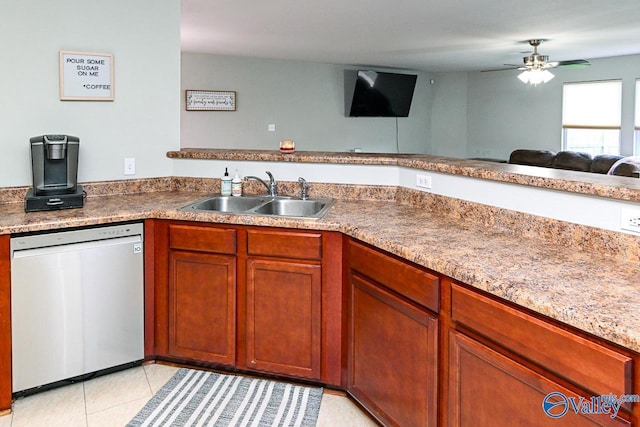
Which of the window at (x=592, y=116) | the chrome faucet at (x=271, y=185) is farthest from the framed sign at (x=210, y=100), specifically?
the window at (x=592, y=116)

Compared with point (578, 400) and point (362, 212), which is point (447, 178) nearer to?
point (362, 212)

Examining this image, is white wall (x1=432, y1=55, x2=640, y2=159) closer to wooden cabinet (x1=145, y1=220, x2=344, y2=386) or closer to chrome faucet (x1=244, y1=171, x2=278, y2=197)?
chrome faucet (x1=244, y1=171, x2=278, y2=197)

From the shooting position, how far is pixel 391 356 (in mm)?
2100

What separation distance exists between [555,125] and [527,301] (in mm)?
8434

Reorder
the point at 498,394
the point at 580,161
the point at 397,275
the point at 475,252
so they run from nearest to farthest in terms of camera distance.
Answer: the point at 498,394
the point at 475,252
the point at 397,275
the point at 580,161

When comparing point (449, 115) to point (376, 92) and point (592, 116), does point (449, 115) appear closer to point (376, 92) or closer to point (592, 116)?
point (376, 92)

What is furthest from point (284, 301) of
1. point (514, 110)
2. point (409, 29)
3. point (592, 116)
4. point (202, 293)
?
point (514, 110)

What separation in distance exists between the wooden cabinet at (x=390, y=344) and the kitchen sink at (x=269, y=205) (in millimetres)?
712

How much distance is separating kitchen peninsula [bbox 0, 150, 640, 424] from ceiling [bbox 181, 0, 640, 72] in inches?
81.0

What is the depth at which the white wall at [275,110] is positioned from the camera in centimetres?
753

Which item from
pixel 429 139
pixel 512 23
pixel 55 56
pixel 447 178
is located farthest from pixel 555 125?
pixel 55 56

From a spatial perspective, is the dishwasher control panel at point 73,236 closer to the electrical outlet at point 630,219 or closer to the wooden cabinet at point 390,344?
the wooden cabinet at point 390,344

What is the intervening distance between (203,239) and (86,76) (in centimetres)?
121

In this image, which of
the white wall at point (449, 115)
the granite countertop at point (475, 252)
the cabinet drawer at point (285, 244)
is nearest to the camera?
the granite countertop at point (475, 252)
